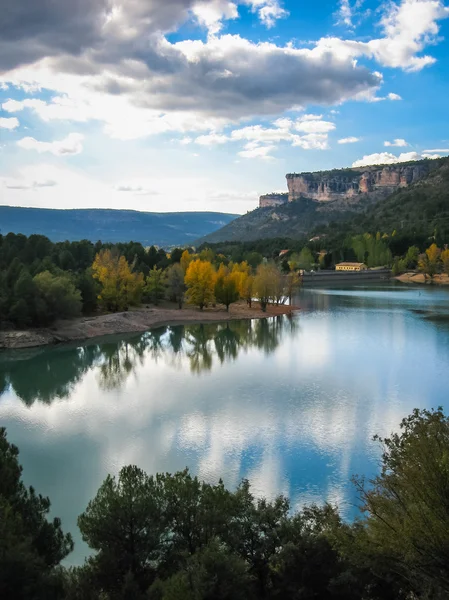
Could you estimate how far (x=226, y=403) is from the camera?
67.8ft

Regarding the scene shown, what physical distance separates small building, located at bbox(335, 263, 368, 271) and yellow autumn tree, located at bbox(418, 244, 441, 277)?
9.64m

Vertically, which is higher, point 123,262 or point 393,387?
point 123,262

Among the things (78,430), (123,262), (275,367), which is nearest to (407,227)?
(123,262)

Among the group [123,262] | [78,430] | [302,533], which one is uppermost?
[123,262]

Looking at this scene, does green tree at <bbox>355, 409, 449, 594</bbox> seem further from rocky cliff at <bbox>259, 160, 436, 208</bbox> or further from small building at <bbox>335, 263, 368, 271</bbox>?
rocky cliff at <bbox>259, 160, 436, 208</bbox>

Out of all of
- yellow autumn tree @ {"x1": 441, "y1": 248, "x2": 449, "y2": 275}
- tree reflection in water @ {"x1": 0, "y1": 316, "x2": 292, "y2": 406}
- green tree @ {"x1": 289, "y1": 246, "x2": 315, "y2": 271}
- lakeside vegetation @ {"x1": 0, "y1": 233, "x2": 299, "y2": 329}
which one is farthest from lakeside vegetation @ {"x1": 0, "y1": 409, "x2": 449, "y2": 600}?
green tree @ {"x1": 289, "y1": 246, "x2": 315, "y2": 271}

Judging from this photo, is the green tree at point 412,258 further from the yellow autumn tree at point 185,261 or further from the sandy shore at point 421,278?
the yellow autumn tree at point 185,261

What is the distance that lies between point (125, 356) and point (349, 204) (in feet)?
528

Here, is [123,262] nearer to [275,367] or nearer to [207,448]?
[275,367]

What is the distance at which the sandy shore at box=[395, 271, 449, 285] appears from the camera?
78.0 metres

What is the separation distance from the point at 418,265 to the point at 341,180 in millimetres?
113585

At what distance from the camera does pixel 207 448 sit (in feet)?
51.8

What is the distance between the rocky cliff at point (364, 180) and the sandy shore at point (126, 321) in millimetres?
144332

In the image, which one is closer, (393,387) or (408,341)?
(393,387)
